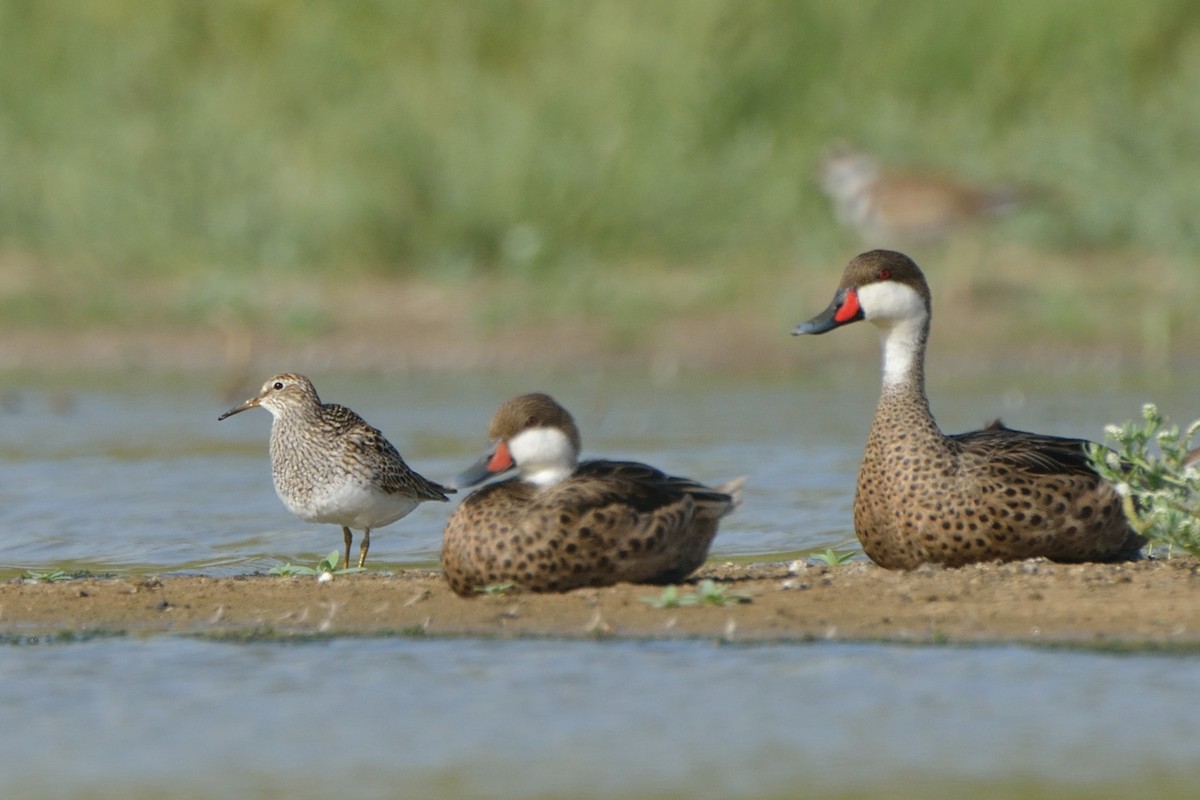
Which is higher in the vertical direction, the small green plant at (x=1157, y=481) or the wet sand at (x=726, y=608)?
the small green plant at (x=1157, y=481)

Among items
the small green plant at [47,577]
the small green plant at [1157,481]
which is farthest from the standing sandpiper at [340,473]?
the small green plant at [1157,481]

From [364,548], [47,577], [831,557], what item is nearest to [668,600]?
[831,557]

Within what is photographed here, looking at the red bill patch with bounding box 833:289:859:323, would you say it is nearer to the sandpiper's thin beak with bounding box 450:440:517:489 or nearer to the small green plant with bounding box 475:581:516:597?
the sandpiper's thin beak with bounding box 450:440:517:489

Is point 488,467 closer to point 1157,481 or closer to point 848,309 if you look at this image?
point 848,309

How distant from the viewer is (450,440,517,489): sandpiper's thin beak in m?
6.96

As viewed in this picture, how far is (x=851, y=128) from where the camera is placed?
17031 mm

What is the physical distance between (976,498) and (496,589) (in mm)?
1614

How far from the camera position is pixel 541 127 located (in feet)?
52.6

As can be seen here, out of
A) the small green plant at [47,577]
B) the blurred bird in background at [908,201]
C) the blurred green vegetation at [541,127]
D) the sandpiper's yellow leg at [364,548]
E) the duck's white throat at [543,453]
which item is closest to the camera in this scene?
the duck's white throat at [543,453]

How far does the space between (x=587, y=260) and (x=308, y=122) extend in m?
2.73

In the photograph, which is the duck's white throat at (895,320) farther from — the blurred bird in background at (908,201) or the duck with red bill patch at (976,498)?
the blurred bird in background at (908,201)

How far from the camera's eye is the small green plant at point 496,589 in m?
6.82


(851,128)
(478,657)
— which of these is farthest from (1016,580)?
(851,128)

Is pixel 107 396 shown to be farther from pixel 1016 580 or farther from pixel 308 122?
pixel 1016 580
